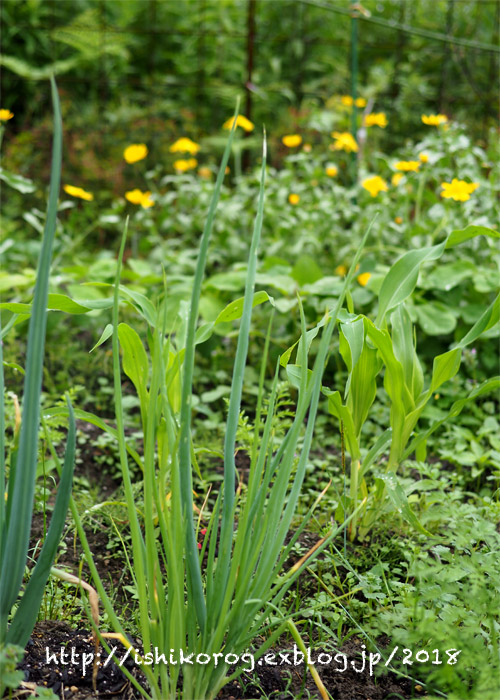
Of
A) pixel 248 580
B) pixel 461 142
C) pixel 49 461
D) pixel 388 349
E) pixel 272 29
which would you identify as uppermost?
pixel 272 29

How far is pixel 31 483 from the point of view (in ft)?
3.07

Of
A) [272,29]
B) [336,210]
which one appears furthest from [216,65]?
[336,210]

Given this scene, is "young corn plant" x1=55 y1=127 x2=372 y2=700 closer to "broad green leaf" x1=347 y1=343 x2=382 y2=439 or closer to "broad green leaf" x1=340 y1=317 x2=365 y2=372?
"broad green leaf" x1=340 y1=317 x2=365 y2=372

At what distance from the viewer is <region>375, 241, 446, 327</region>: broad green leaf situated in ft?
4.85

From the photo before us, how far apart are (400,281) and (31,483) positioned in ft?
3.02

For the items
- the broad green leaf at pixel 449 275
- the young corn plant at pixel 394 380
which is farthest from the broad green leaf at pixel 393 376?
the broad green leaf at pixel 449 275

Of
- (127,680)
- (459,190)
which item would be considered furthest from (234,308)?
(459,190)

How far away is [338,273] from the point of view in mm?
2883

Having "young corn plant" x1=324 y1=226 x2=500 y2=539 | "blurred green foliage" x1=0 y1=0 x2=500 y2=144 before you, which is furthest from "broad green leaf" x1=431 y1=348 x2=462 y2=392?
Answer: "blurred green foliage" x1=0 y1=0 x2=500 y2=144

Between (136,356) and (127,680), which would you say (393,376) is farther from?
(127,680)

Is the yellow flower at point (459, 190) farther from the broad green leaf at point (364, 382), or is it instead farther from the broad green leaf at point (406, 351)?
the broad green leaf at point (364, 382)

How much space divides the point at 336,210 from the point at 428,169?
43cm

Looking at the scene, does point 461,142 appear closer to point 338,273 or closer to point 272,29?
point 338,273

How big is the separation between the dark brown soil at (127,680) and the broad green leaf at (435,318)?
1239mm
